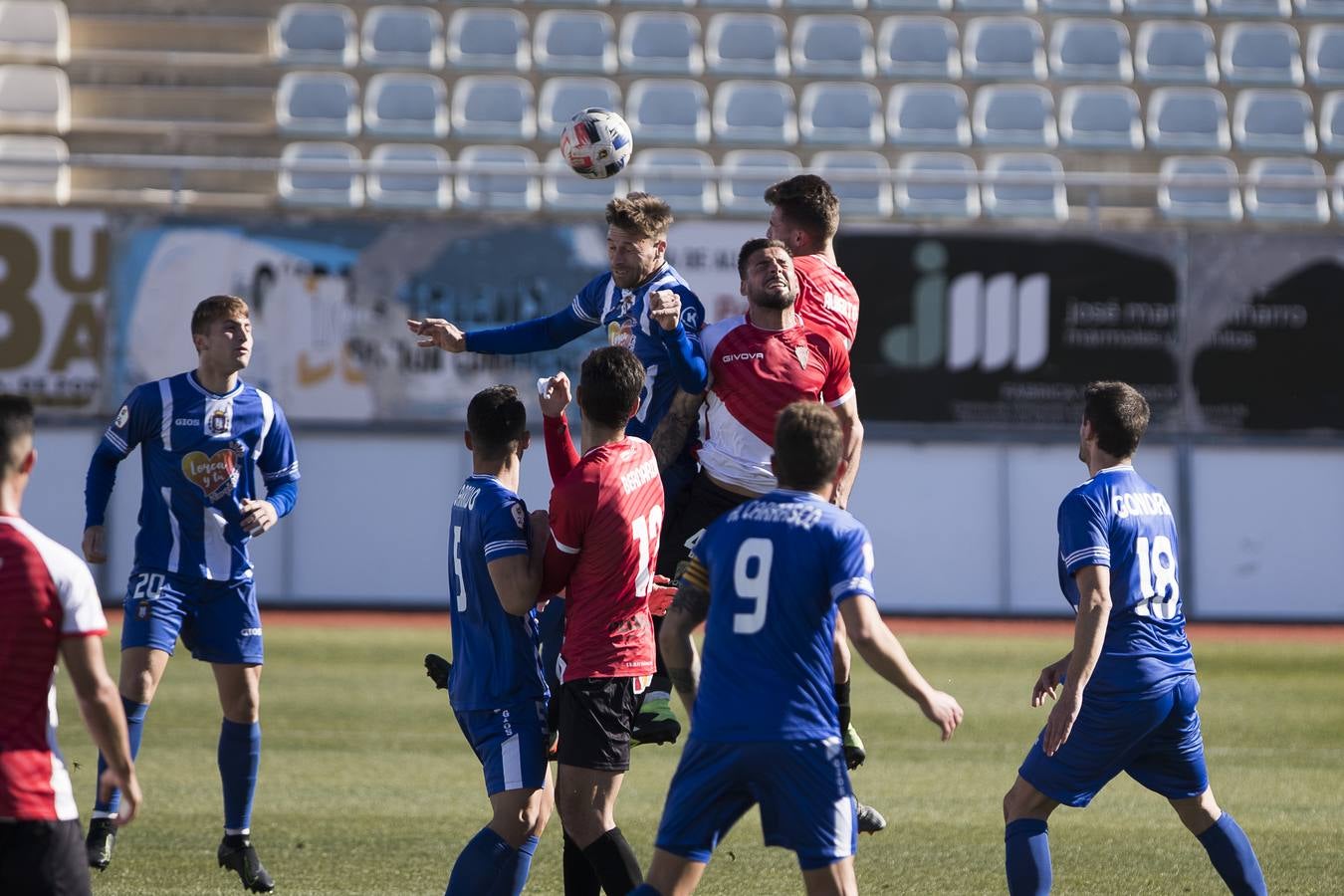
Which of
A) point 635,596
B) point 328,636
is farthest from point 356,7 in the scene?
point 635,596

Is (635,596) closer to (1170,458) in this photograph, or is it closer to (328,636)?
(328,636)

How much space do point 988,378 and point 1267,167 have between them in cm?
547

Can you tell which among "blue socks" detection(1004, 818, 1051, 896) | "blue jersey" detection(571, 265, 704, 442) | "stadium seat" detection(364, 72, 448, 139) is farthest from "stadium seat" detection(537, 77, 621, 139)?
"blue socks" detection(1004, 818, 1051, 896)

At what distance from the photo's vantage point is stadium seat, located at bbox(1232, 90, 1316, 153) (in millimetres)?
21250

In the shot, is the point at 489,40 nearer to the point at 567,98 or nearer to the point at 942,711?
the point at 567,98

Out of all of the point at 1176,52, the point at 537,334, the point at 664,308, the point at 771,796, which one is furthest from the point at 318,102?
the point at 771,796

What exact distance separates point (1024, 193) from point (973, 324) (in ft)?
8.74

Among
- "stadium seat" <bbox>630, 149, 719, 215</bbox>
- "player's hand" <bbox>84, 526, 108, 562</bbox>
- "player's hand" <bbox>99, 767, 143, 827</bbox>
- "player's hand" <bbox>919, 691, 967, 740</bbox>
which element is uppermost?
"stadium seat" <bbox>630, 149, 719, 215</bbox>

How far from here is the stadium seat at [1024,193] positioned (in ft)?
64.9

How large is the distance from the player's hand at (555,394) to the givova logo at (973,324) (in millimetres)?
13039

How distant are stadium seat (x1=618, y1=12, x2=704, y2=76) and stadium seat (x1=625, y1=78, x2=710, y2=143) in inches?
11.7

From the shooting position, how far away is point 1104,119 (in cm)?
2122

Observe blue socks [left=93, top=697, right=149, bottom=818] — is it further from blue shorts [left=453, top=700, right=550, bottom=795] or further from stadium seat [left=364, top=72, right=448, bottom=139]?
stadium seat [left=364, top=72, right=448, bottom=139]

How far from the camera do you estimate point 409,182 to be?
20.6 meters
